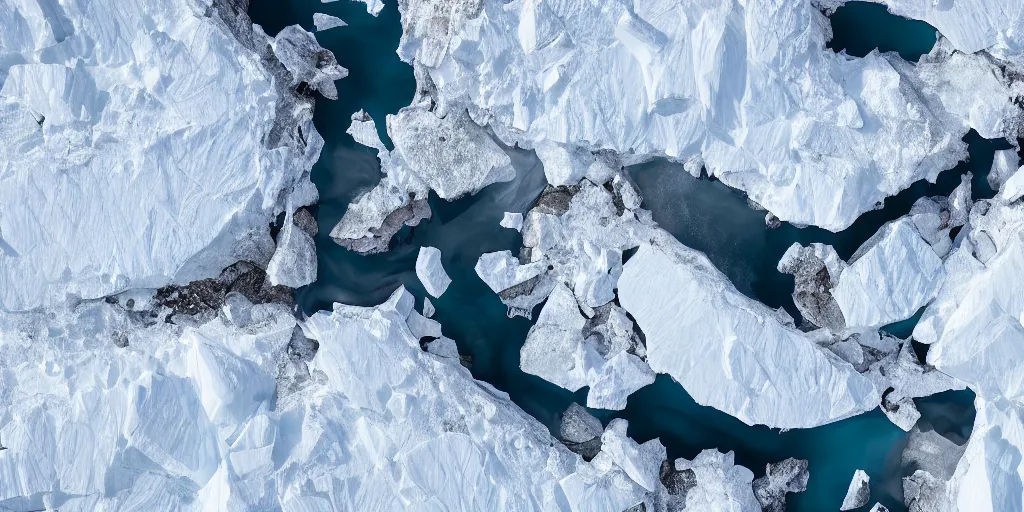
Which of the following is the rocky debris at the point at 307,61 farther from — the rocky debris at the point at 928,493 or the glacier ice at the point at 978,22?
the rocky debris at the point at 928,493

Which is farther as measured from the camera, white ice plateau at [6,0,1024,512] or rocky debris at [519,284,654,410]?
rocky debris at [519,284,654,410]

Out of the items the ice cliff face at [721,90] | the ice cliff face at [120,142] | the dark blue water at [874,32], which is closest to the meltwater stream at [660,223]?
the dark blue water at [874,32]

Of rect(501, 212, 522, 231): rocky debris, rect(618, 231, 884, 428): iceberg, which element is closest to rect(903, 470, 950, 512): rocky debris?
rect(618, 231, 884, 428): iceberg

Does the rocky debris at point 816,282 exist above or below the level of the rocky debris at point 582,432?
above

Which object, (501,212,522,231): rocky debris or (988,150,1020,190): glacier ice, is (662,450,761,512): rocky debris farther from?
(988,150,1020,190): glacier ice

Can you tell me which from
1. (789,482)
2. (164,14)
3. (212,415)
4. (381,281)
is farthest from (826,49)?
(212,415)

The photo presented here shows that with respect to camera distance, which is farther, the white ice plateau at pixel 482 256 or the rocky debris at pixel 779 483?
the rocky debris at pixel 779 483
